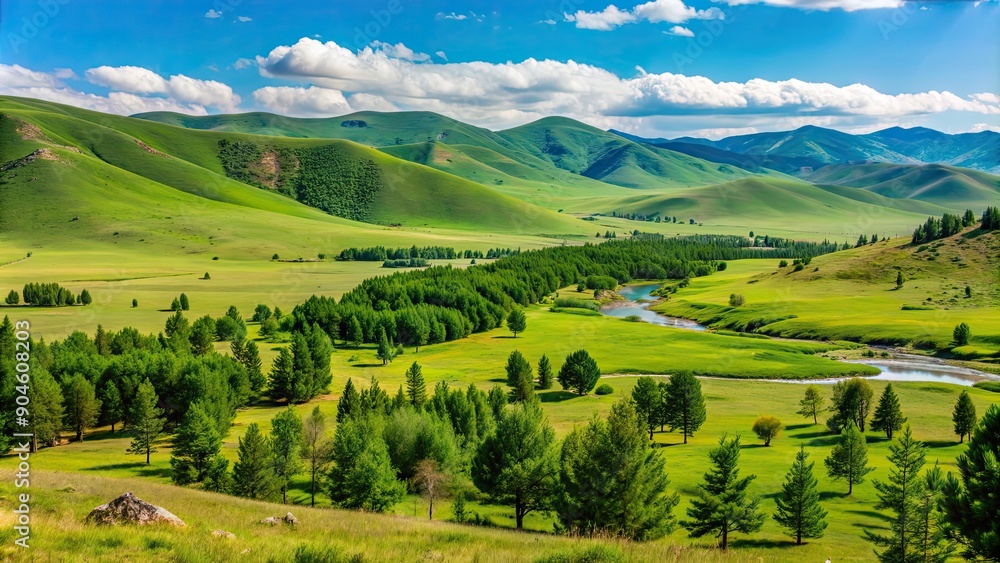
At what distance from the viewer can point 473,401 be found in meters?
72.6

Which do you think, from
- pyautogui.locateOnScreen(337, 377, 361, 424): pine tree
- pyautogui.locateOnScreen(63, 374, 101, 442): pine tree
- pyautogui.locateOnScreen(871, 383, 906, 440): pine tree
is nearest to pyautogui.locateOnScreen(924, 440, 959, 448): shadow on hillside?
pyautogui.locateOnScreen(871, 383, 906, 440): pine tree

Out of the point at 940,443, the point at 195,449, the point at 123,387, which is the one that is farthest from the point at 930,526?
the point at 123,387

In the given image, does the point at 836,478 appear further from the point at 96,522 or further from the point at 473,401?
the point at 96,522

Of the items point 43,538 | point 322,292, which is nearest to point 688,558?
point 43,538

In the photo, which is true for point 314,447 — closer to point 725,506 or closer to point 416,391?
point 416,391

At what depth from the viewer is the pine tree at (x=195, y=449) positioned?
181ft

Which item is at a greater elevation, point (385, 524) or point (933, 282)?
point (933, 282)

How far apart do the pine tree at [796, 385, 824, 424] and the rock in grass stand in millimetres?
77448

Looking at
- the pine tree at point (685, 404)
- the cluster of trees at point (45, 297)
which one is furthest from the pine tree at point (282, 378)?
the cluster of trees at point (45, 297)

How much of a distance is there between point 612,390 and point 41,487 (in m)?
82.1

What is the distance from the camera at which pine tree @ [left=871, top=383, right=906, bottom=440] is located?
7219cm

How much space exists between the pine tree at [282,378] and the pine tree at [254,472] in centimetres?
4462

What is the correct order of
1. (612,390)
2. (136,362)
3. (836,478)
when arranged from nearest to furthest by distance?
(836,478), (136,362), (612,390)

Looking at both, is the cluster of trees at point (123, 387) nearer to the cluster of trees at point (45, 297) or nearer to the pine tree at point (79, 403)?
the pine tree at point (79, 403)
